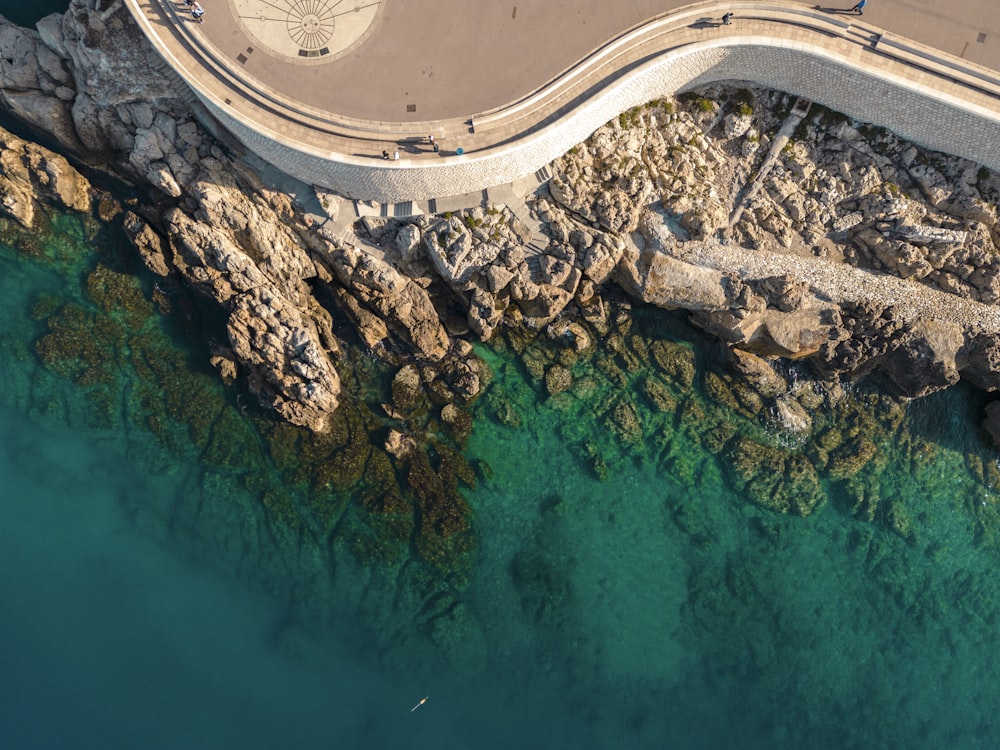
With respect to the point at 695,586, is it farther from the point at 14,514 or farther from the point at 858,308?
the point at 14,514

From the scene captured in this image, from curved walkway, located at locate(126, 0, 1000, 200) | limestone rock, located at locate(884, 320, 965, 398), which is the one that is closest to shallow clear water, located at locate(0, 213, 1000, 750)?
limestone rock, located at locate(884, 320, 965, 398)

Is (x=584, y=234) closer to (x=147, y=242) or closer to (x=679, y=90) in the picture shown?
(x=679, y=90)

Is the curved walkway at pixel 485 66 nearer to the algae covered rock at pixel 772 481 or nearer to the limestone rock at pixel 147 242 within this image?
the limestone rock at pixel 147 242

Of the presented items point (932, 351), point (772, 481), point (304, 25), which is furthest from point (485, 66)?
point (932, 351)

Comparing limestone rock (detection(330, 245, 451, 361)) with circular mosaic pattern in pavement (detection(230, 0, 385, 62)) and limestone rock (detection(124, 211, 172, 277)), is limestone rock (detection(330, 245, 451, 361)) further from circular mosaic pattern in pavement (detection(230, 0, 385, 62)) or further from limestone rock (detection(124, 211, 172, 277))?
limestone rock (detection(124, 211, 172, 277))

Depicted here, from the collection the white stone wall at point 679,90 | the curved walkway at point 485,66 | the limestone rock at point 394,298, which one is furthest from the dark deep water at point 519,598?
the curved walkway at point 485,66

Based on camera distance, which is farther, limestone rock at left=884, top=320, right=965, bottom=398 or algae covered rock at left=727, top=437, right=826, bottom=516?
algae covered rock at left=727, top=437, right=826, bottom=516
